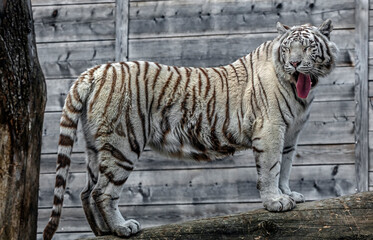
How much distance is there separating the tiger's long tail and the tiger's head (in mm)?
1106

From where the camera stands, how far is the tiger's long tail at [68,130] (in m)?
3.32

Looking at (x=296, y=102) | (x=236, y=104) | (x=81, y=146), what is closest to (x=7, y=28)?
(x=236, y=104)

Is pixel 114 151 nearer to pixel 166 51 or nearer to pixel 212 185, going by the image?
pixel 212 185

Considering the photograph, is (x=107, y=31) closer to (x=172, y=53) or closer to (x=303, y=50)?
(x=172, y=53)

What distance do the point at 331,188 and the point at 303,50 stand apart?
Answer: 2.03 m

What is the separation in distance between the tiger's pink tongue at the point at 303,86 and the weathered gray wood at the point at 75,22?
8.32 ft

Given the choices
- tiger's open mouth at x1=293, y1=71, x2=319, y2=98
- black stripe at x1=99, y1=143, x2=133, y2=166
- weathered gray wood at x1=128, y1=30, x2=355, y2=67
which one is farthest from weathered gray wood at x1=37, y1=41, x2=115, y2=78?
tiger's open mouth at x1=293, y1=71, x2=319, y2=98

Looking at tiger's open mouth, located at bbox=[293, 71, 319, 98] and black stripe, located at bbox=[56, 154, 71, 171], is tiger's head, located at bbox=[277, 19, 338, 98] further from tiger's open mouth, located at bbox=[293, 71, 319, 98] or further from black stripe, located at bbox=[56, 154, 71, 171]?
black stripe, located at bbox=[56, 154, 71, 171]

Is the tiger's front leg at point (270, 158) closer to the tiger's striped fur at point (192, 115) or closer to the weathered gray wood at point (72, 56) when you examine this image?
the tiger's striped fur at point (192, 115)

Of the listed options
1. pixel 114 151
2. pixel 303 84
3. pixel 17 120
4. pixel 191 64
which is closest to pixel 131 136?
pixel 114 151

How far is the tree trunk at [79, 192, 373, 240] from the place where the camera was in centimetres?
333

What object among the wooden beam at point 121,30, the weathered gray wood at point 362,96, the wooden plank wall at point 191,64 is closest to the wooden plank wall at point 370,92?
the weathered gray wood at point 362,96

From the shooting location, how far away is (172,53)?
5.54 meters

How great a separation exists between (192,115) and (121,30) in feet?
7.12
